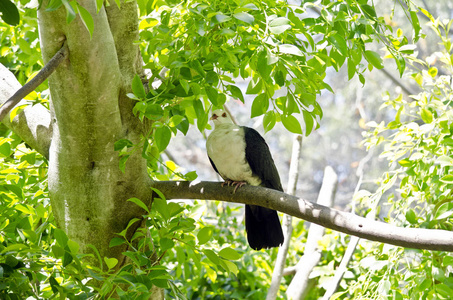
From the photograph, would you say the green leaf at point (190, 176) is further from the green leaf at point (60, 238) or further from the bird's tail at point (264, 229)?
the bird's tail at point (264, 229)

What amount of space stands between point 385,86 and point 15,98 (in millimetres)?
4242

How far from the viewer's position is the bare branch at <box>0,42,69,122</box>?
1032 millimetres

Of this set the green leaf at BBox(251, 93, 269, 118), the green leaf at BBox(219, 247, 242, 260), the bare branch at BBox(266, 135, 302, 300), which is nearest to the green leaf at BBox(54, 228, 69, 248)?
the green leaf at BBox(219, 247, 242, 260)

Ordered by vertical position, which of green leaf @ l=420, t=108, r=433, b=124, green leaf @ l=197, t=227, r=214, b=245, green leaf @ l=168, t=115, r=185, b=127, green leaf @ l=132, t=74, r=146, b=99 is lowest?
green leaf @ l=197, t=227, r=214, b=245

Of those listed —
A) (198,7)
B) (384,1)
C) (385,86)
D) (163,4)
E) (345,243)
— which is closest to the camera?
(198,7)

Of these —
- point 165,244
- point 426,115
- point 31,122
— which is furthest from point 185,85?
point 426,115

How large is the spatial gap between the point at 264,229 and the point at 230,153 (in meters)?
0.37

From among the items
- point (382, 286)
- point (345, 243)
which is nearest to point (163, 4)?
point (382, 286)

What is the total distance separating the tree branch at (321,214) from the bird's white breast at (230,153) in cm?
54

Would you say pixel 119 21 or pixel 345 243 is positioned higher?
pixel 119 21

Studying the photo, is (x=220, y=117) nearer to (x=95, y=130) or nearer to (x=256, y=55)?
(x=95, y=130)

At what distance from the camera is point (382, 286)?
160 centimetres

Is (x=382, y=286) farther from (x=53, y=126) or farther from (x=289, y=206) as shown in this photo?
(x=53, y=126)

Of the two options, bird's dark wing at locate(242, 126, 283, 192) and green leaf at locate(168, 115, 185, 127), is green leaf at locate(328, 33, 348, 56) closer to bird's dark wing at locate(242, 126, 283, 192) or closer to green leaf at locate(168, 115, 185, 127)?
green leaf at locate(168, 115, 185, 127)
